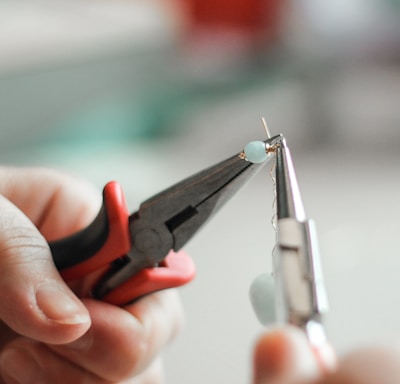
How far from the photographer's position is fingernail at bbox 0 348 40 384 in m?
0.48

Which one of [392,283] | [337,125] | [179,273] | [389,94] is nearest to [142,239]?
[179,273]

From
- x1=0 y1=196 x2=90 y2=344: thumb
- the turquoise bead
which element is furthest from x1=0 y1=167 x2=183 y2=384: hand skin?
the turquoise bead

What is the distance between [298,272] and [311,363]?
0.06 meters

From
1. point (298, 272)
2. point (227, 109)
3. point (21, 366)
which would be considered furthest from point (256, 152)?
point (227, 109)

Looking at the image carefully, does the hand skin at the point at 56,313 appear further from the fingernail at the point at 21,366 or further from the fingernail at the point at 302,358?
the fingernail at the point at 302,358

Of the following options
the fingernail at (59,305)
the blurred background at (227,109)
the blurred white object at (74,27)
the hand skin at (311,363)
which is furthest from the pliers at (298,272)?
the blurred white object at (74,27)

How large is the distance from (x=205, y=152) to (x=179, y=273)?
0.67 meters

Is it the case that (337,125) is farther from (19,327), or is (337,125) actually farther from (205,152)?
(19,327)

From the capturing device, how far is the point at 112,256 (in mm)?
420

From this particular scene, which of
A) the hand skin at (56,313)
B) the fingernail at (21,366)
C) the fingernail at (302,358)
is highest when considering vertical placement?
the fingernail at (302,358)

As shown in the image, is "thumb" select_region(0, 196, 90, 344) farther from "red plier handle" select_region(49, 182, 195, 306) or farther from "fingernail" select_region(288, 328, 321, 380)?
"fingernail" select_region(288, 328, 321, 380)

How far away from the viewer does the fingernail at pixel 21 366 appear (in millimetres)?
481

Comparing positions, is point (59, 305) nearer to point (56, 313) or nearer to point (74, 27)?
point (56, 313)

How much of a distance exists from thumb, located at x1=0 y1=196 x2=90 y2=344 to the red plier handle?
2 cm
